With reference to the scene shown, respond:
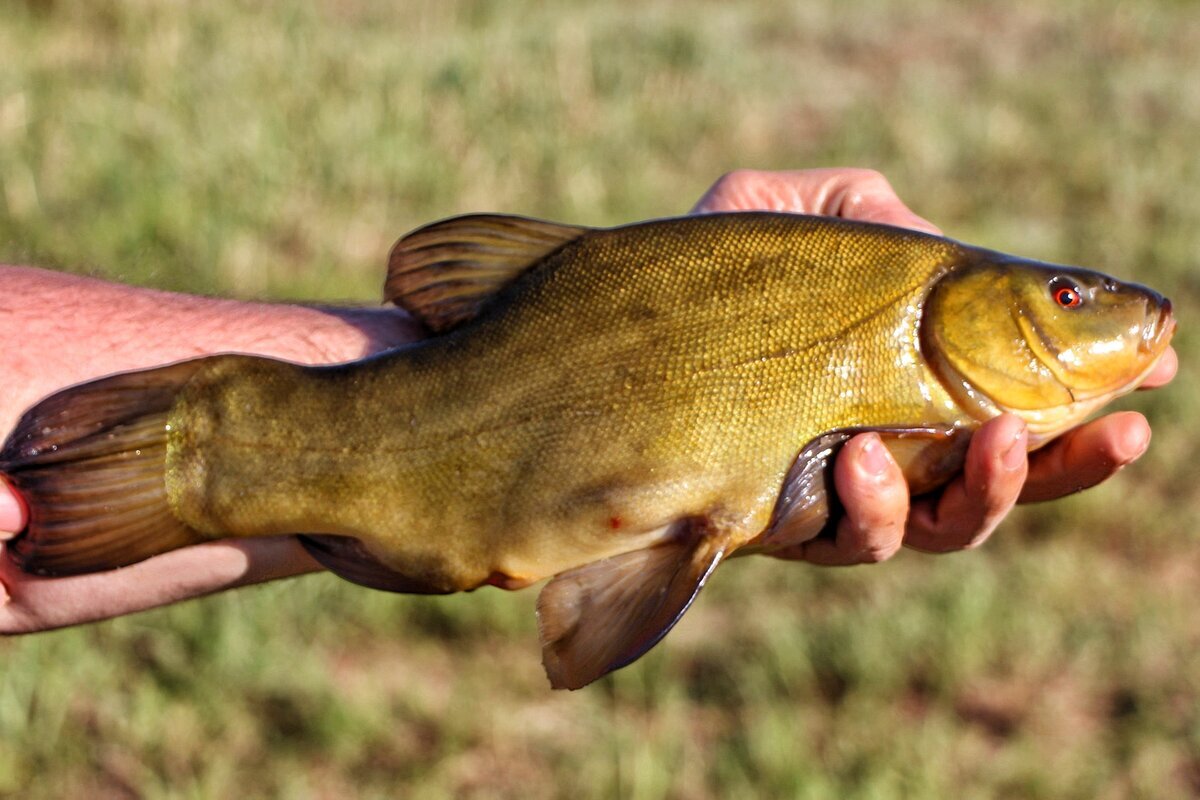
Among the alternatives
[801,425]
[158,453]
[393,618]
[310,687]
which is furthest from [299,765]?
[801,425]

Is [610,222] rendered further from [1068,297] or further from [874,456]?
[874,456]

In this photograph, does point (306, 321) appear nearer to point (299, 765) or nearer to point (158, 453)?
point (158, 453)

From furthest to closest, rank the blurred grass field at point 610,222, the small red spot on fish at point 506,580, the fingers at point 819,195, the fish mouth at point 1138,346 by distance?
the blurred grass field at point 610,222
the fingers at point 819,195
the fish mouth at point 1138,346
the small red spot on fish at point 506,580

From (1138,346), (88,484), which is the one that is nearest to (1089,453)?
(1138,346)

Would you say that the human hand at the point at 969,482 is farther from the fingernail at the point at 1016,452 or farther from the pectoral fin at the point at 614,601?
the pectoral fin at the point at 614,601

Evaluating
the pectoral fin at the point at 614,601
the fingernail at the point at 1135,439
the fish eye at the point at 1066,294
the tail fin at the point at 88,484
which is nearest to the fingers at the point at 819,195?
the fish eye at the point at 1066,294

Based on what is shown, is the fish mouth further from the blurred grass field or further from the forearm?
the blurred grass field
